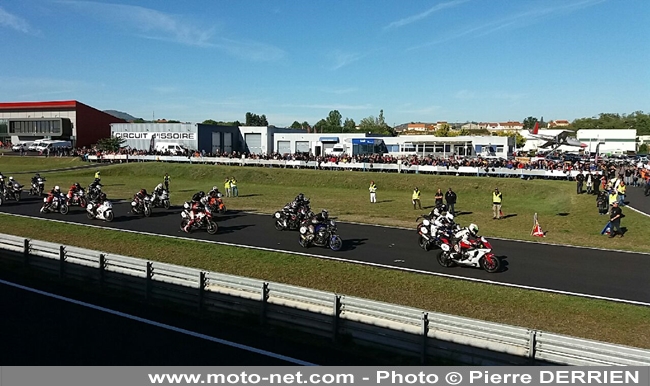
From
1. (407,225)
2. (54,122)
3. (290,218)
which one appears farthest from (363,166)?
(54,122)

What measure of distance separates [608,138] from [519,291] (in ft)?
341

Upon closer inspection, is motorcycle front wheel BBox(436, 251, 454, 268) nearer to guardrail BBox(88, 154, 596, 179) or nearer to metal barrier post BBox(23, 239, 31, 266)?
metal barrier post BBox(23, 239, 31, 266)

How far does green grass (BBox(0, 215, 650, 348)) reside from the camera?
40.8 ft

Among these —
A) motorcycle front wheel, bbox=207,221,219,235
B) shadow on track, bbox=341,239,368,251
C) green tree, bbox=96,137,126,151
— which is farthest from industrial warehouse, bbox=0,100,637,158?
shadow on track, bbox=341,239,368,251

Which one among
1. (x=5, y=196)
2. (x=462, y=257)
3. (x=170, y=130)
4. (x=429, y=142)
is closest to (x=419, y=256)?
(x=462, y=257)

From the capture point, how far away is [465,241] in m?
17.4

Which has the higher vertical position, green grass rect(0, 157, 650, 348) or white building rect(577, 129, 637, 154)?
white building rect(577, 129, 637, 154)

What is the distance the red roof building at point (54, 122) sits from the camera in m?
87.5

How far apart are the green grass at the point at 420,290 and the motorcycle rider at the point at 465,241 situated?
5.89 feet

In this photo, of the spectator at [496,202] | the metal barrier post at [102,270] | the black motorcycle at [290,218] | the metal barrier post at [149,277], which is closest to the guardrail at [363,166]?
the spectator at [496,202]

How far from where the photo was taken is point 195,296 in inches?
496
